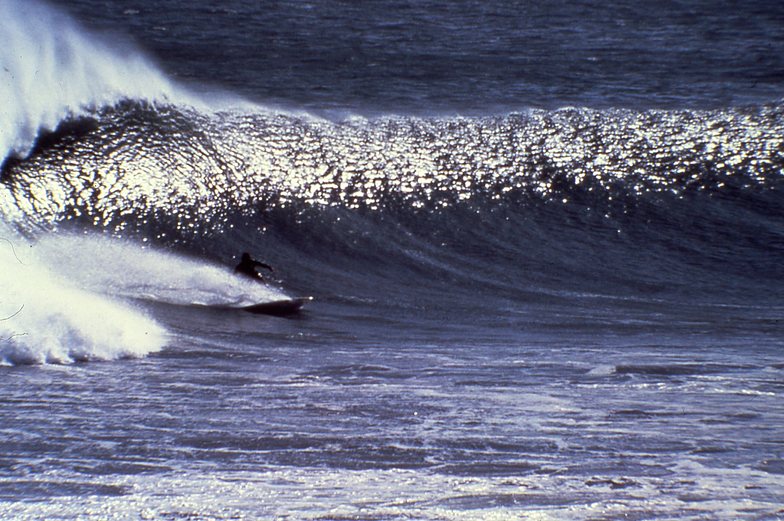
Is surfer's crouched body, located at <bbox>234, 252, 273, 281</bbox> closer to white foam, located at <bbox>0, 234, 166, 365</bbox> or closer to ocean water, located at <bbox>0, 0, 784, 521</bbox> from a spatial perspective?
ocean water, located at <bbox>0, 0, 784, 521</bbox>

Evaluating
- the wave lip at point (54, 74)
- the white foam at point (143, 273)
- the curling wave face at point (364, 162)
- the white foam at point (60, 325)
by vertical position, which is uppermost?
the wave lip at point (54, 74)

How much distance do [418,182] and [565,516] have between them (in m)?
11.2

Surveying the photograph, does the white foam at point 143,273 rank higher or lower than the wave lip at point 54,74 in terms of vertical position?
lower

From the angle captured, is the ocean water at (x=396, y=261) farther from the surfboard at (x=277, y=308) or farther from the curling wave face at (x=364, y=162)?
the surfboard at (x=277, y=308)

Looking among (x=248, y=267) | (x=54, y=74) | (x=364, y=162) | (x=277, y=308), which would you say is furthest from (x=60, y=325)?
(x=54, y=74)

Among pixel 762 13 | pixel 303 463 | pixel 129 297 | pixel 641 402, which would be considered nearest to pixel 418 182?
pixel 129 297

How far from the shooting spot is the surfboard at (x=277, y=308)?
10953 mm

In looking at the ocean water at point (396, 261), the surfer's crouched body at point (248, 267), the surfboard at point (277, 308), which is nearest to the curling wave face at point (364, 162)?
the ocean water at point (396, 261)

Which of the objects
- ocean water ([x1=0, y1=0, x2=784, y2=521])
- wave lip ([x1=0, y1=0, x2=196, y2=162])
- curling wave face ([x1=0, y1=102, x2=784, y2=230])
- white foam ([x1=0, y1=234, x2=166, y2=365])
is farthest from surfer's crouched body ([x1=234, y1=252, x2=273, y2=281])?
wave lip ([x1=0, y1=0, x2=196, y2=162])

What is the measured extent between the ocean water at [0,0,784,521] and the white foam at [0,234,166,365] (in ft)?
0.13

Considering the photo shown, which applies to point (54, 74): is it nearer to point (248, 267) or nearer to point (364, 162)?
point (364, 162)

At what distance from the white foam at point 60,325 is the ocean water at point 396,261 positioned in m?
0.04

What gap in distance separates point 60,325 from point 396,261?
5.56 metres

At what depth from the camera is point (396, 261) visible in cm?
1354
